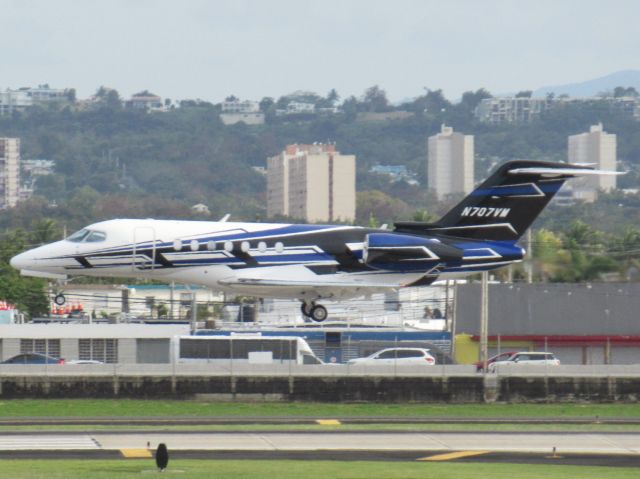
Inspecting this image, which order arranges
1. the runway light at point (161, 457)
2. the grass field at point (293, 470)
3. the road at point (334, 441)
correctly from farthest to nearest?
the road at point (334, 441) < the runway light at point (161, 457) < the grass field at point (293, 470)

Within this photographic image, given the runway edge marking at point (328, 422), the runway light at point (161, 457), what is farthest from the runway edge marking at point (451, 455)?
the runway edge marking at point (328, 422)

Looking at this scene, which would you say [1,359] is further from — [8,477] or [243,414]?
[8,477]

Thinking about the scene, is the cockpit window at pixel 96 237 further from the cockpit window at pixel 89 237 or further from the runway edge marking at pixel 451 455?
the runway edge marking at pixel 451 455

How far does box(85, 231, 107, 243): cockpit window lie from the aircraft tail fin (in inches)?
465

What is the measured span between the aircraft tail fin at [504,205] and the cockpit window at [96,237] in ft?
38.7

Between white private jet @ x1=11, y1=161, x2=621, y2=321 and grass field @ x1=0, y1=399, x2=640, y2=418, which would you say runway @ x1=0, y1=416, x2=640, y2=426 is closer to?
grass field @ x1=0, y1=399, x2=640, y2=418

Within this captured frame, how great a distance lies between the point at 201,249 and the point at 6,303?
1946 inches

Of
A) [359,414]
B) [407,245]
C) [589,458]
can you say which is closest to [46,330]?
[359,414]

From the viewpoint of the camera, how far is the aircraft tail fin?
65.0 m

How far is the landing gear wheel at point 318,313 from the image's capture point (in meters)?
61.7

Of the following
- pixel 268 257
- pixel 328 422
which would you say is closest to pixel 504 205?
pixel 268 257

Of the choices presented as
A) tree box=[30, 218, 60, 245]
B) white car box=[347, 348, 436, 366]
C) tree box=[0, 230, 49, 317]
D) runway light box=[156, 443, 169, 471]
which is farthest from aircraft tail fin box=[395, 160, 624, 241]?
tree box=[30, 218, 60, 245]

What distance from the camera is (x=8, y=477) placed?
42.7m

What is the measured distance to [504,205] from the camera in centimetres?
6575
